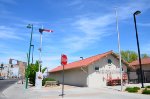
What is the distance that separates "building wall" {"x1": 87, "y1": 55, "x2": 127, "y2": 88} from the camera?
31.2 m

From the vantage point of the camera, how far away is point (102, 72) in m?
32.4

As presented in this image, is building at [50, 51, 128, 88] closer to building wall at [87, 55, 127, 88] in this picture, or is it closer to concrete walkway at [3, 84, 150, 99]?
building wall at [87, 55, 127, 88]

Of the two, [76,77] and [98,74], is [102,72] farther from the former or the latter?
[76,77]

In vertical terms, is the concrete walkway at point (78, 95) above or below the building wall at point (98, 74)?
below

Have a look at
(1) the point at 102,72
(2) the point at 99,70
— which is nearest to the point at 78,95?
(2) the point at 99,70

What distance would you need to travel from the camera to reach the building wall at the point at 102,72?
3125cm

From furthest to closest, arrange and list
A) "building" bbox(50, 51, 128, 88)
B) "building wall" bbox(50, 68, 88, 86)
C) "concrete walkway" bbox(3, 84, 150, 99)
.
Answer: "building wall" bbox(50, 68, 88, 86) < "building" bbox(50, 51, 128, 88) < "concrete walkway" bbox(3, 84, 150, 99)

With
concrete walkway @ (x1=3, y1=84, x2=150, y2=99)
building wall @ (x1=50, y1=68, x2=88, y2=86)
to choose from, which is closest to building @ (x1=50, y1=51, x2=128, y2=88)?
building wall @ (x1=50, y1=68, x2=88, y2=86)

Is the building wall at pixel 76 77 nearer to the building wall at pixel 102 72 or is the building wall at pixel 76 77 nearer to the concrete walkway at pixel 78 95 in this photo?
the building wall at pixel 102 72

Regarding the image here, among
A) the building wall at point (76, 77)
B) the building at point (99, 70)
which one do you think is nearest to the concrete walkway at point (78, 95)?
the building at point (99, 70)

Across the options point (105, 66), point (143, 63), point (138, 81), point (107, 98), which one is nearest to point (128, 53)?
point (143, 63)

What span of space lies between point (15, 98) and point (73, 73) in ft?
68.1

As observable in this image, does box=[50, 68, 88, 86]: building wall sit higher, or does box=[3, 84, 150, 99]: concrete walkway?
box=[50, 68, 88, 86]: building wall

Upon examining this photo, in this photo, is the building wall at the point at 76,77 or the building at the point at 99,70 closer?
the building at the point at 99,70
